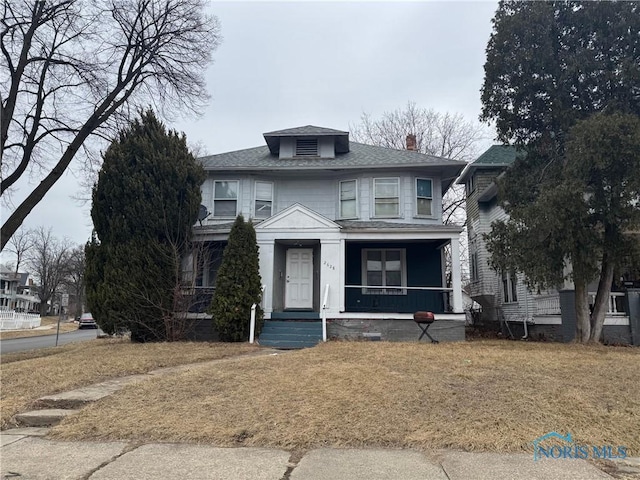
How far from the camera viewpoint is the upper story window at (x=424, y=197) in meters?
15.6

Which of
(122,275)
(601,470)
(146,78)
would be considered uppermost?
(146,78)

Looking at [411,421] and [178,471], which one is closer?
[178,471]

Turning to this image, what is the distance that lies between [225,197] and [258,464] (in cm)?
1280

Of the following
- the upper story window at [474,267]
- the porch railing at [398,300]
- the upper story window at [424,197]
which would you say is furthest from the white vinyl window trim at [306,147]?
the upper story window at [474,267]

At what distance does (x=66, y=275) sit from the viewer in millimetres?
69812

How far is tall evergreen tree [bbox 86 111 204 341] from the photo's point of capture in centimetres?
1188

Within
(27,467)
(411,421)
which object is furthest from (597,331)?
(27,467)

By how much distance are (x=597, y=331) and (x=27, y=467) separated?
41.8 ft

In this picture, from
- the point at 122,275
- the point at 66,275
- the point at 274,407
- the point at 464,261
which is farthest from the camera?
the point at 66,275

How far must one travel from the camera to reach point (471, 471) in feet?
12.7

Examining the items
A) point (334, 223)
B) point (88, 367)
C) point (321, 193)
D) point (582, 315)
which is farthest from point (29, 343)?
point (582, 315)

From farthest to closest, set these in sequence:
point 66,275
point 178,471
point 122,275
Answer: point 66,275 → point 122,275 → point 178,471

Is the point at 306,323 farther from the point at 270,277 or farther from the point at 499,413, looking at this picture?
the point at 499,413

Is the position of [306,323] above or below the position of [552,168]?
below
